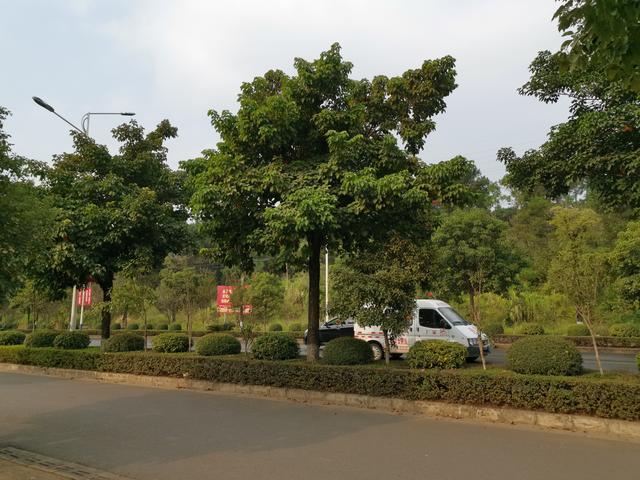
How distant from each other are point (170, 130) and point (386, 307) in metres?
11.1

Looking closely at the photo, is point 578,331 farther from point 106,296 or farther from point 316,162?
point 106,296

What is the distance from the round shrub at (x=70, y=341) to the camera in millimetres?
17969

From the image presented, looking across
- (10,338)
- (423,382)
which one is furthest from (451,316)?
(10,338)

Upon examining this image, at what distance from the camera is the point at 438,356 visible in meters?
10.3

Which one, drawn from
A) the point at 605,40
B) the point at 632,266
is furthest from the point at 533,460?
the point at 632,266

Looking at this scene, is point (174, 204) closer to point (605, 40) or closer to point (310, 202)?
point (310, 202)

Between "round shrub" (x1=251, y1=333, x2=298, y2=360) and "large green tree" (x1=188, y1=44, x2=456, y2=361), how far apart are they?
2.45 ft

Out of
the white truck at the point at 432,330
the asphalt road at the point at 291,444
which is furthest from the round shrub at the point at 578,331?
the asphalt road at the point at 291,444

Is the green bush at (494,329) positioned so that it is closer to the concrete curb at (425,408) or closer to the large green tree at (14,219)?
the concrete curb at (425,408)

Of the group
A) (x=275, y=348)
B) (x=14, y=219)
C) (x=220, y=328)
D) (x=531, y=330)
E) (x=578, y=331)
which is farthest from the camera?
(x=220, y=328)

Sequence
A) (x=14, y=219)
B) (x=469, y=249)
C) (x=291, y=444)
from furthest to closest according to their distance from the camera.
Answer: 1. (x=469, y=249)
2. (x=291, y=444)
3. (x=14, y=219)

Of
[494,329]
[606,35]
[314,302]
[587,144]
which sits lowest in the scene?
[494,329]

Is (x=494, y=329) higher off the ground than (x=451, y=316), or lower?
lower

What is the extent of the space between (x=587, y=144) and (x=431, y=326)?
7.81 meters
